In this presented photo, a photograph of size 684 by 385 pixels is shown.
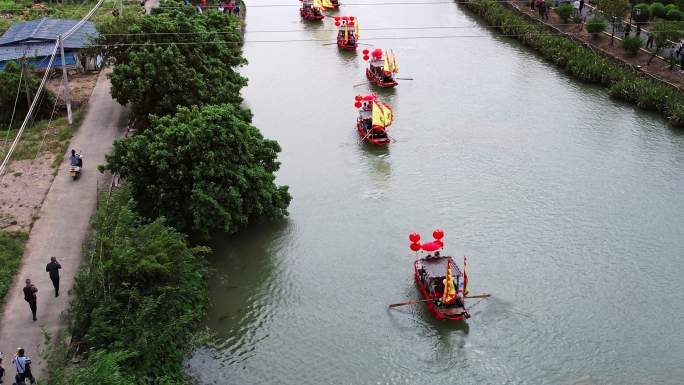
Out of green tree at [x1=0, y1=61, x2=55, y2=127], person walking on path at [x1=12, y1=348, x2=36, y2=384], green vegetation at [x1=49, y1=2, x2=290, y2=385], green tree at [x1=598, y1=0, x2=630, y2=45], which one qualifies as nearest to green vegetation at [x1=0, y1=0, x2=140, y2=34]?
green tree at [x1=0, y1=61, x2=55, y2=127]

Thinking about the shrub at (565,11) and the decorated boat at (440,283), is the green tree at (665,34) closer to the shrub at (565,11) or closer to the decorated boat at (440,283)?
the shrub at (565,11)

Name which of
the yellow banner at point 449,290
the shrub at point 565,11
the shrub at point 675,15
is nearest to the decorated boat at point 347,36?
the shrub at point 565,11

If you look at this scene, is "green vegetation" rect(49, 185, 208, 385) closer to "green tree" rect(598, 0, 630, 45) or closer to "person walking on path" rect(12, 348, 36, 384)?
"person walking on path" rect(12, 348, 36, 384)

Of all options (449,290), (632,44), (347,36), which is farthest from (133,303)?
(632,44)

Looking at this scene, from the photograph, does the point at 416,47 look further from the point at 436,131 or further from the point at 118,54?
the point at 118,54

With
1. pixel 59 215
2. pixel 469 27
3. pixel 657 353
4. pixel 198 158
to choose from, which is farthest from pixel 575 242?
pixel 469 27

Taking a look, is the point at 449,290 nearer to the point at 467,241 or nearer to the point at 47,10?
the point at 467,241
